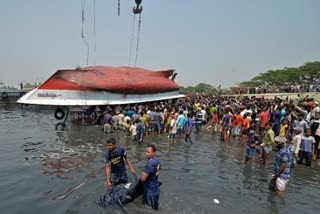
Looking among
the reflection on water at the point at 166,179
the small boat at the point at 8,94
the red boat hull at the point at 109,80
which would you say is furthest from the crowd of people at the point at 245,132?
the small boat at the point at 8,94

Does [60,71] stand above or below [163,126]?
above

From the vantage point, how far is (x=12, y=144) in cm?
1666

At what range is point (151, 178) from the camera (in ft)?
23.0

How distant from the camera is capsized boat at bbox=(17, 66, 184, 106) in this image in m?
23.9

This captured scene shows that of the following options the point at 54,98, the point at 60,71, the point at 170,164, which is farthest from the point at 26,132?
the point at 170,164

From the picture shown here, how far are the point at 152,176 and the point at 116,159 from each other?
4.48ft

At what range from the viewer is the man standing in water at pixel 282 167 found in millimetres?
8428

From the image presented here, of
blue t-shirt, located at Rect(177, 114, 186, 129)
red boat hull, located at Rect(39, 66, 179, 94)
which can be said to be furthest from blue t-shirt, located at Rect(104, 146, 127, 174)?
red boat hull, located at Rect(39, 66, 179, 94)

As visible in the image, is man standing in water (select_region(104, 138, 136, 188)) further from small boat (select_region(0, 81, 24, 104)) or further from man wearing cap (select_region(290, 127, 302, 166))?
small boat (select_region(0, 81, 24, 104))

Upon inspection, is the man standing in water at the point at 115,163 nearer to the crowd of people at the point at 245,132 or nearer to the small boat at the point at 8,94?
the crowd of people at the point at 245,132

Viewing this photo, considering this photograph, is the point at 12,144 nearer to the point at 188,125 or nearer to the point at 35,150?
the point at 35,150

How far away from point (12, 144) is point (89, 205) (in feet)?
33.9

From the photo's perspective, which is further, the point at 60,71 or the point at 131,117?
the point at 60,71

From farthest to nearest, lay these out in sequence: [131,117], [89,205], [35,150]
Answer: [131,117]
[35,150]
[89,205]
